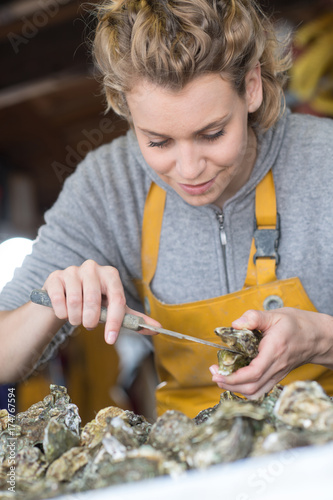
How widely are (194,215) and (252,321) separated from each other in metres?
0.54

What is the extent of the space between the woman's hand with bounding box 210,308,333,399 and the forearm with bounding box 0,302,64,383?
44cm

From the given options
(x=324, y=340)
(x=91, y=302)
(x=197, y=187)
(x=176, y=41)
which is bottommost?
(x=324, y=340)

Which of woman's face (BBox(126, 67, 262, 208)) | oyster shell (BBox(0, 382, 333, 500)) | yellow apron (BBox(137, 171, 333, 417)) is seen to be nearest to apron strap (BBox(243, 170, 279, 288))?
yellow apron (BBox(137, 171, 333, 417))

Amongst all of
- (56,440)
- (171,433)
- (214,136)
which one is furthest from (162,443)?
(214,136)

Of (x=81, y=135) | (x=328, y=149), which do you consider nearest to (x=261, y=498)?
(x=328, y=149)

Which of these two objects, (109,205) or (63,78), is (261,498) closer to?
(109,205)

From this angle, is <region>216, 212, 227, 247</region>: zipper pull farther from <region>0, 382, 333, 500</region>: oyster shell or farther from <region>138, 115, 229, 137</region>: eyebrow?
<region>0, 382, 333, 500</region>: oyster shell

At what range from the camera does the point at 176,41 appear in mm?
993

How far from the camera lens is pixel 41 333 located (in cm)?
118

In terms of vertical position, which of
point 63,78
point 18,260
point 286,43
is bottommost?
point 18,260

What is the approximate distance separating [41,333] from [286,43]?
94 cm

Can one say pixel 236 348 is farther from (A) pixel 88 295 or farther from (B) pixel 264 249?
(B) pixel 264 249

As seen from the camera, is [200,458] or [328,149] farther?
[328,149]

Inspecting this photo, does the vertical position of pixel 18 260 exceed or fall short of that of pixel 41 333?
it exceeds it
